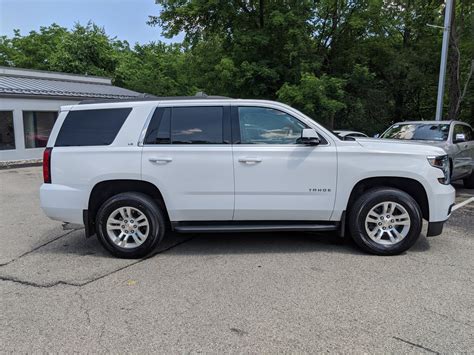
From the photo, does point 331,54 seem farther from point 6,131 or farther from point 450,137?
point 6,131

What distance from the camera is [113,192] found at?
5.15 meters

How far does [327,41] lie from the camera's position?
19.0m

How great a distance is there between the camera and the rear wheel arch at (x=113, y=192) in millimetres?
5043

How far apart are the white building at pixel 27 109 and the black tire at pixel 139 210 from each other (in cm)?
1462

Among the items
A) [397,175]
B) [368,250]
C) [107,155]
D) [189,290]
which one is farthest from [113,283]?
[397,175]

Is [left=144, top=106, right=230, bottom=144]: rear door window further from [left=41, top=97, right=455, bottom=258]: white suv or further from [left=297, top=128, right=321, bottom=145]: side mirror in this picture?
[left=297, top=128, right=321, bottom=145]: side mirror

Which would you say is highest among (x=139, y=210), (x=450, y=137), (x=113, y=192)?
(x=450, y=137)

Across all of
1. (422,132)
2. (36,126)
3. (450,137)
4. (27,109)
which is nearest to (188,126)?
(422,132)

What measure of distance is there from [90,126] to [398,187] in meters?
4.08

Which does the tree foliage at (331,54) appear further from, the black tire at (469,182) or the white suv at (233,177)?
the white suv at (233,177)

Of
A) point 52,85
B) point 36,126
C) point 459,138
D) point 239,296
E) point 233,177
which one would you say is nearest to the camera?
point 239,296

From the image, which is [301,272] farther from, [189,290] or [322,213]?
[189,290]

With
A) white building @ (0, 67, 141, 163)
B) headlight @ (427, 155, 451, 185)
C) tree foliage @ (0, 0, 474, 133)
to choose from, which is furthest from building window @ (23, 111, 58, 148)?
headlight @ (427, 155, 451, 185)

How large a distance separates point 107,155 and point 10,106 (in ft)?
48.8
